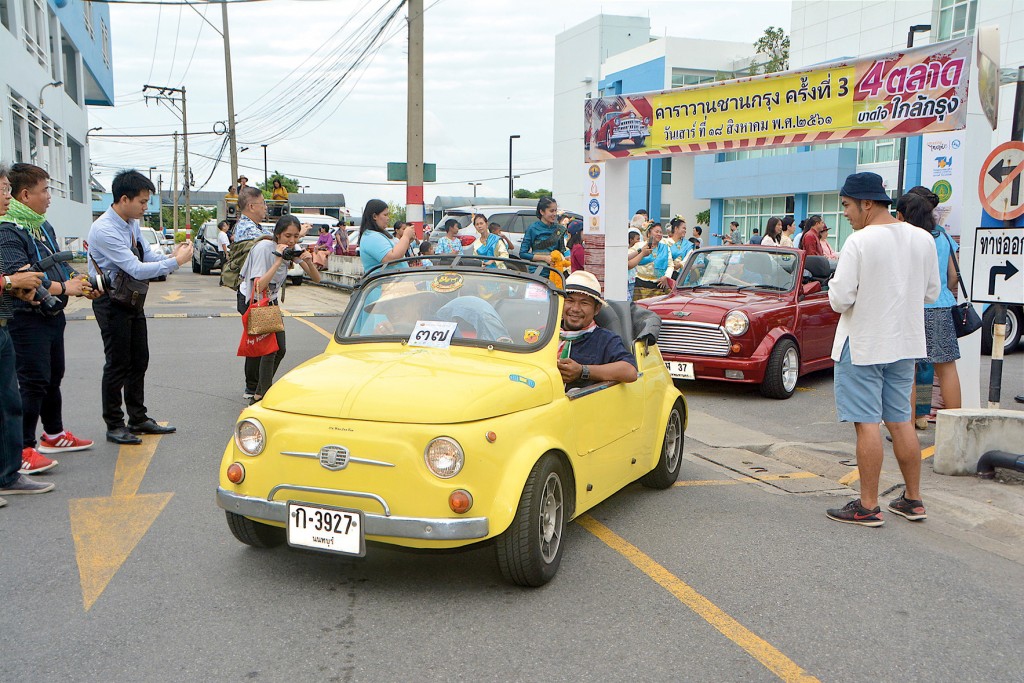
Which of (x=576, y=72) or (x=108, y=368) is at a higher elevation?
(x=576, y=72)

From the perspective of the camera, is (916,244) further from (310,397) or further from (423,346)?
(310,397)

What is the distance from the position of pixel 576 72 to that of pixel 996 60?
66176 millimetres

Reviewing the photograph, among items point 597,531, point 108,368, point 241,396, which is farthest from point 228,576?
point 241,396

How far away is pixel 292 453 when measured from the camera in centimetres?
397

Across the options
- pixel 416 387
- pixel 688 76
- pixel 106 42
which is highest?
pixel 688 76

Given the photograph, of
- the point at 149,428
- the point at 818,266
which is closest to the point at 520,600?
the point at 149,428

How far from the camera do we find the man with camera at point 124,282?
6.58 metres

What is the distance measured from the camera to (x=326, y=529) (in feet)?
12.8

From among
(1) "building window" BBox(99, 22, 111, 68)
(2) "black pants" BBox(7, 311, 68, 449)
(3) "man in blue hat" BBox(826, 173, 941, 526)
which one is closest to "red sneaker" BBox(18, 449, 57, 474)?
(2) "black pants" BBox(7, 311, 68, 449)

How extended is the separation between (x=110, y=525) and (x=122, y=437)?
211cm

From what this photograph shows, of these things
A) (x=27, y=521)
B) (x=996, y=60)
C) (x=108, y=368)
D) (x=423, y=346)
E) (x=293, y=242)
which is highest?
(x=996, y=60)

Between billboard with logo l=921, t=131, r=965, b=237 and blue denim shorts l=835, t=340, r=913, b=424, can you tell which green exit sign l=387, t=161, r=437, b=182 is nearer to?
billboard with logo l=921, t=131, r=965, b=237

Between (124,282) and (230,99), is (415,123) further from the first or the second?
(230,99)

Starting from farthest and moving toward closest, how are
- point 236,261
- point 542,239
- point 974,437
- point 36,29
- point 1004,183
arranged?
point 36,29 < point 542,239 < point 236,261 < point 1004,183 < point 974,437
